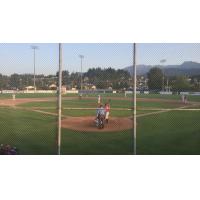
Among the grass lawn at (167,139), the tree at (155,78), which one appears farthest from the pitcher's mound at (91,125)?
the tree at (155,78)

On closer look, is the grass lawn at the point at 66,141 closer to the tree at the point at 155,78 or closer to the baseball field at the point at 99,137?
the baseball field at the point at 99,137

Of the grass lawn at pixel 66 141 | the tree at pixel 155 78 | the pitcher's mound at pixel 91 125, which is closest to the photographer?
the grass lawn at pixel 66 141

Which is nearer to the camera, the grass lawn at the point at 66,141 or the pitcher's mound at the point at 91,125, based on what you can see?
the grass lawn at the point at 66,141

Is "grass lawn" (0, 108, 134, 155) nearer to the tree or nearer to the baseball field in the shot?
the baseball field

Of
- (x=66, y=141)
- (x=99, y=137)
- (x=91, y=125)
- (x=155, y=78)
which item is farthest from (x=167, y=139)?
(x=155, y=78)

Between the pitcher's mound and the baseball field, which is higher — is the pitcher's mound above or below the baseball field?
above

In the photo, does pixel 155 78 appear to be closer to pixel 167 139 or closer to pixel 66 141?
pixel 167 139

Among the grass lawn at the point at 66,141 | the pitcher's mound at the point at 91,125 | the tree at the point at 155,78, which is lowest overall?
the grass lawn at the point at 66,141

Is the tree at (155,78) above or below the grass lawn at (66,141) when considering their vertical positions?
above

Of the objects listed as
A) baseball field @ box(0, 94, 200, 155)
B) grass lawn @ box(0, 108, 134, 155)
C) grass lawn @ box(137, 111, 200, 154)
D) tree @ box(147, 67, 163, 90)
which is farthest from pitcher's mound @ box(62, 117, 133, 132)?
tree @ box(147, 67, 163, 90)
